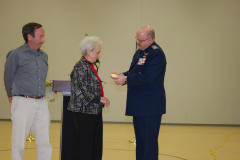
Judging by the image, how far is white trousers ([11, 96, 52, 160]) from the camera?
244cm

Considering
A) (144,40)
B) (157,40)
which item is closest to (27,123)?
(144,40)

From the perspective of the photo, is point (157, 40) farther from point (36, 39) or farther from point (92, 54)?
point (36, 39)

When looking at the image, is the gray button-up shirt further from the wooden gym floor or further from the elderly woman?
the wooden gym floor

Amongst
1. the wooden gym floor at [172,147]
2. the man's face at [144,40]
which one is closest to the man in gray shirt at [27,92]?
the man's face at [144,40]

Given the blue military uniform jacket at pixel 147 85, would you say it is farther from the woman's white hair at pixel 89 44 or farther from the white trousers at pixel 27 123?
the white trousers at pixel 27 123

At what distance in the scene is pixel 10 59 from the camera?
8.14ft

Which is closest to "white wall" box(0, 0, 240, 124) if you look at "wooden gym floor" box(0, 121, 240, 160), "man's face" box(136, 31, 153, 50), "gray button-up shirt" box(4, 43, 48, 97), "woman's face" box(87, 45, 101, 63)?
"wooden gym floor" box(0, 121, 240, 160)

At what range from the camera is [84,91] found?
254cm

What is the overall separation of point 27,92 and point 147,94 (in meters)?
1.21

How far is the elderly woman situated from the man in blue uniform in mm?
368

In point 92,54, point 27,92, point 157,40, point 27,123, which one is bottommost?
point 27,123

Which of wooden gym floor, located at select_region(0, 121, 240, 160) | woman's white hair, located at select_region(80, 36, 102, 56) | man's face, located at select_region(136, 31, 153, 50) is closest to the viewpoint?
woman's white hair, located at select_region(80, 36, 102, 56)

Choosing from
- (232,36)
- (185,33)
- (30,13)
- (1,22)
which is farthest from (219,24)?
(1,22)

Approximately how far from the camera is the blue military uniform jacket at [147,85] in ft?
8.89
